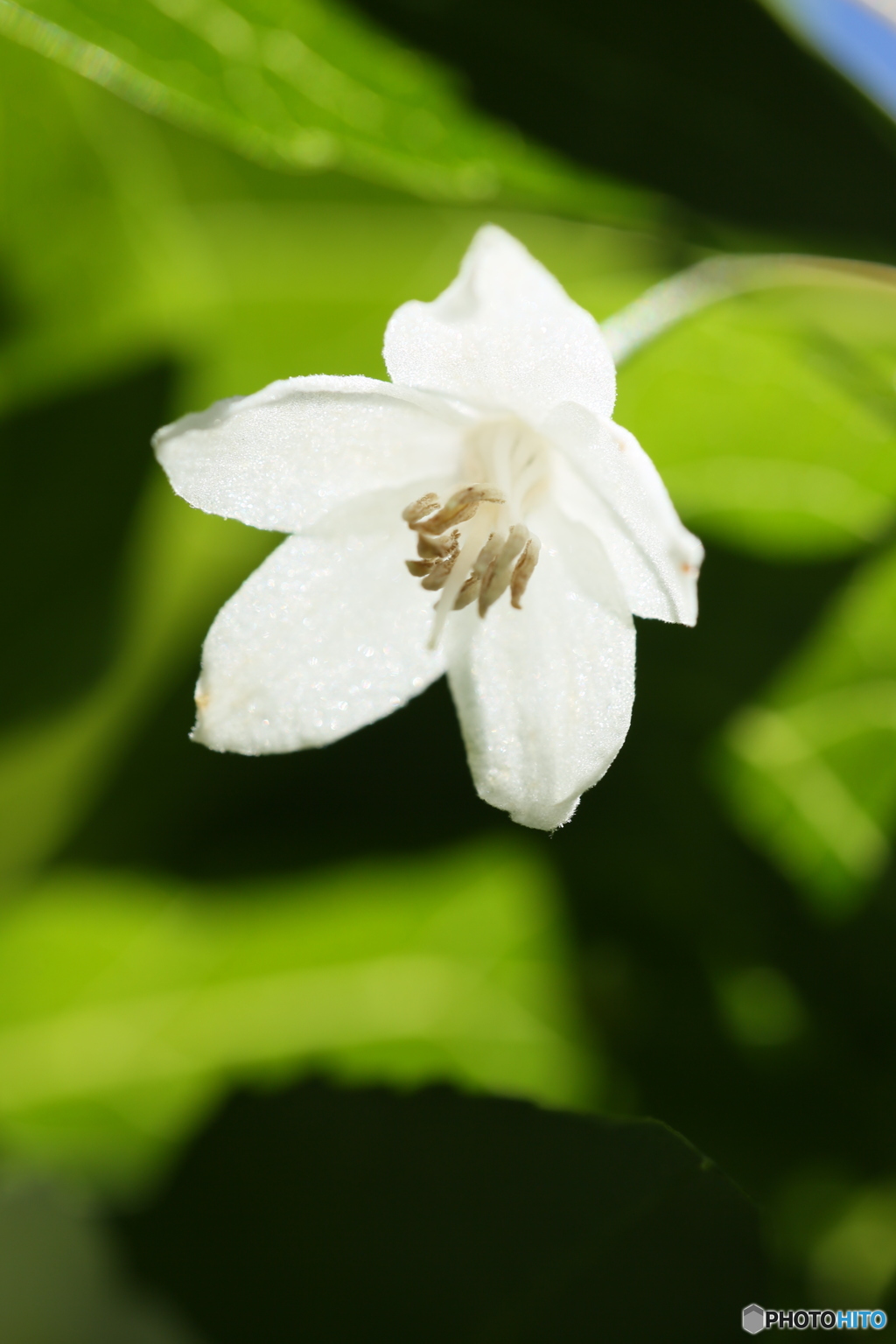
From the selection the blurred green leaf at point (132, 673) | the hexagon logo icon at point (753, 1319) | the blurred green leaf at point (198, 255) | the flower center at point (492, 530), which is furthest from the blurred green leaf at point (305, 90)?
the hexagon logo icon at point (753, 1319)

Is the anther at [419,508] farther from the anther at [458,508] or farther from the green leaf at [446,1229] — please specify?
the green leaf at [446,1229]

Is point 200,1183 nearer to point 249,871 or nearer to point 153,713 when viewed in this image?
point 249,871

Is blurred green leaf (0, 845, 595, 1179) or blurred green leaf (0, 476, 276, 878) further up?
blurred green leaf (0, 476, 276, 878)

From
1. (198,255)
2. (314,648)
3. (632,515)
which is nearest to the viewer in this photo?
(632,515)

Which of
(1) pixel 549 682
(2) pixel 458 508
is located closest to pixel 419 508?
(2) pixel 458 508

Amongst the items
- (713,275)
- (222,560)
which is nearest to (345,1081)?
(222,560)

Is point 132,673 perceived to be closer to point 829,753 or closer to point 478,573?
point 478,573

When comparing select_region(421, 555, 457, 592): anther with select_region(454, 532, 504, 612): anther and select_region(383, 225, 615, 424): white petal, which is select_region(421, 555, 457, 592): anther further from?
select_region(383, 225, 615, 424): white petal

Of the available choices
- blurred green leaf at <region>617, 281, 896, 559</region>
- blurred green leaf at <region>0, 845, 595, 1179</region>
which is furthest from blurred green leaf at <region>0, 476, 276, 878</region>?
blurred green leaf at <region>617, 281, 896, 559</region>

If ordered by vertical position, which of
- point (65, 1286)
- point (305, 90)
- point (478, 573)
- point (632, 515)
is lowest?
point (65, 1286)
